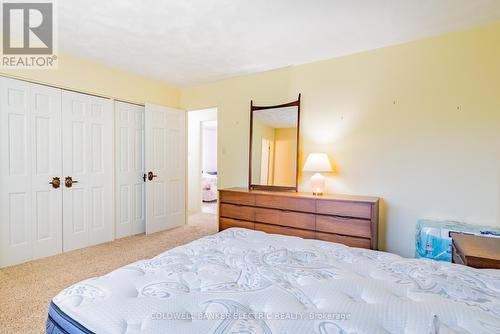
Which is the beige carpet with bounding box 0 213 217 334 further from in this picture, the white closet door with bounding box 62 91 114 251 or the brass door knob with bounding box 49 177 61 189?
the brass door knob with bounding box 49 177 61 189

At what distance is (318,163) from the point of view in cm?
318

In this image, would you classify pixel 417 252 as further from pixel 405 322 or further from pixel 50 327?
pixel 50 327

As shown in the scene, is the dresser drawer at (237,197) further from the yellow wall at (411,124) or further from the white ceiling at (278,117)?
the white ceiling at (278,117)

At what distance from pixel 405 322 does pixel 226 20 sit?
2558 mm

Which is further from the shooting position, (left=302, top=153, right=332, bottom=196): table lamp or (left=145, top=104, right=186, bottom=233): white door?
(left=145, top=104, right=186, bottom=233): white door

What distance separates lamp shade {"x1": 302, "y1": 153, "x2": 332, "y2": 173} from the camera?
124 inches

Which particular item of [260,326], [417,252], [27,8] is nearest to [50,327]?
[260,326]

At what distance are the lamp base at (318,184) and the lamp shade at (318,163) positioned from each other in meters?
0.11

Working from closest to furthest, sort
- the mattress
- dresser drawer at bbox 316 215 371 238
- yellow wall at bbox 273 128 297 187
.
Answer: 1. the mattress
2. dresser drawer at bbox 316 215 371 238
3. yellow wall at bbox 273 128 297 187

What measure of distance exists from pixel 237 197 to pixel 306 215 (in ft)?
3.21

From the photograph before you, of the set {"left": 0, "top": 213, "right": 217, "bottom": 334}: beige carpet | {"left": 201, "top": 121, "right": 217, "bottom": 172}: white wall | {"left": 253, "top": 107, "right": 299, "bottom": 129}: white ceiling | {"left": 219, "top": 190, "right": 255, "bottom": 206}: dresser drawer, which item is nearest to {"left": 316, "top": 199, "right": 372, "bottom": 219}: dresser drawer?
{"left": 219, "top": 190, "right": 255, "bottom": 206}: dresser drawer

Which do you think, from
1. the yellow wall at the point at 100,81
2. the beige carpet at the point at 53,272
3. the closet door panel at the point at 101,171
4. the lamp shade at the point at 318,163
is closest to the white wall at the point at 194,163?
the yellow wall at the point at 100,81

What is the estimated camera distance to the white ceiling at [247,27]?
7.18ft

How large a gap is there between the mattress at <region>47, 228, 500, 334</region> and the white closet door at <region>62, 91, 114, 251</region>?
2.66m
